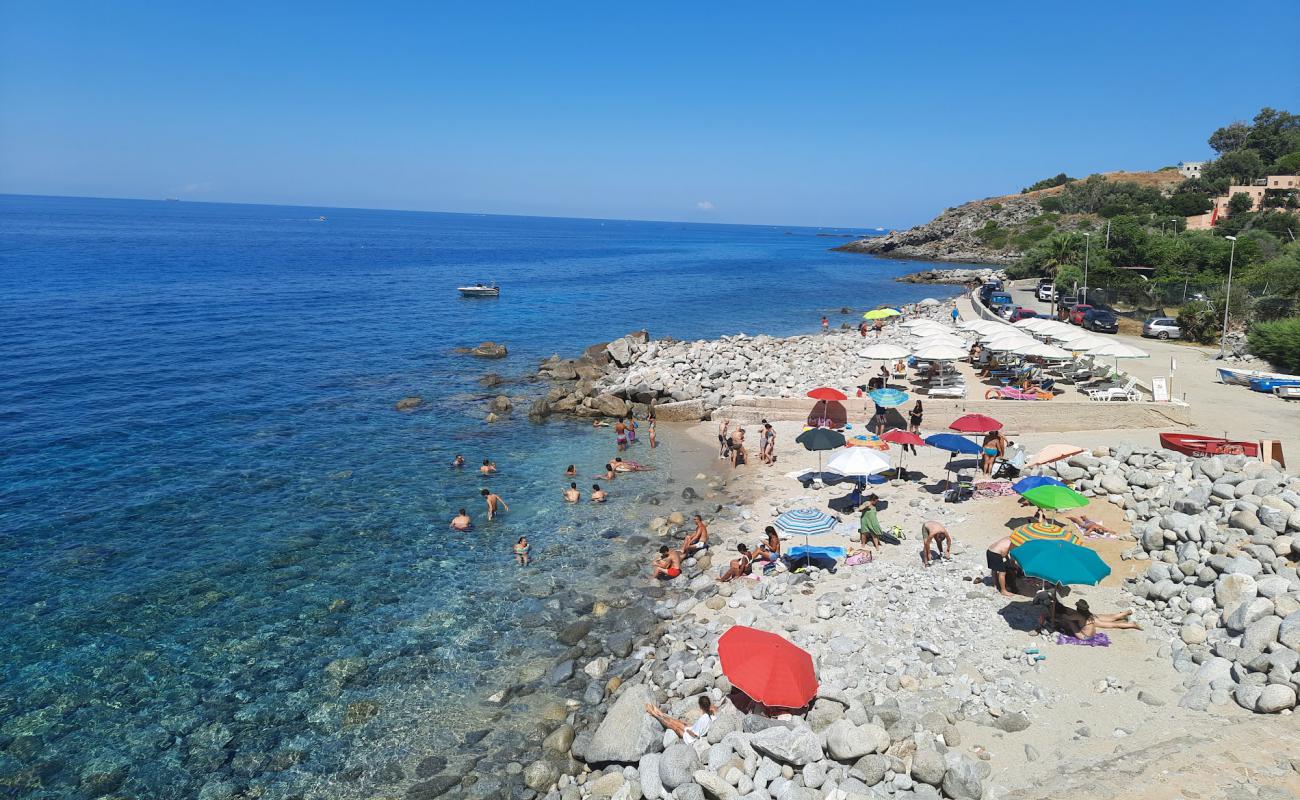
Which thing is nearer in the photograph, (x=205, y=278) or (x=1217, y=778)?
(x=1217, y=778)

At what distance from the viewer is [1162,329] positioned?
35406 mm

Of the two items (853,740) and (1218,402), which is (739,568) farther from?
(1218,402)

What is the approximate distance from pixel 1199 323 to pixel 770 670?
118 ft

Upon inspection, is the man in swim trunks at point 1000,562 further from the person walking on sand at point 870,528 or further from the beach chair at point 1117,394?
the beach chair at point 1117,394

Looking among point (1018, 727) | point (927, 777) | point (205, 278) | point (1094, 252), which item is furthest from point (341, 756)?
point (205, 278)

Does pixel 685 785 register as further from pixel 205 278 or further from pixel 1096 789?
pixel 205 278

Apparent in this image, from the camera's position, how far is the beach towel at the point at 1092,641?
11164 millimetres

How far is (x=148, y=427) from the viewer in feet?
89.6

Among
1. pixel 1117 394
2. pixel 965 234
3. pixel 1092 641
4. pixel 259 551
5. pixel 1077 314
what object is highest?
pixel 965 234

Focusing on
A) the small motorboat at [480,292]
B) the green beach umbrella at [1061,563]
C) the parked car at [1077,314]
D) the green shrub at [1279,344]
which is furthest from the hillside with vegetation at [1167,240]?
the small motorboat at [480,292]

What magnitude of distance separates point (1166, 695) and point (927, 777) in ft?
13.1

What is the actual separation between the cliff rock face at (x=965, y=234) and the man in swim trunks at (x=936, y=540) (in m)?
105

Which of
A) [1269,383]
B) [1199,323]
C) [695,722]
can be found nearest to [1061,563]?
[695,722]

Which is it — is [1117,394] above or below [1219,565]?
above
